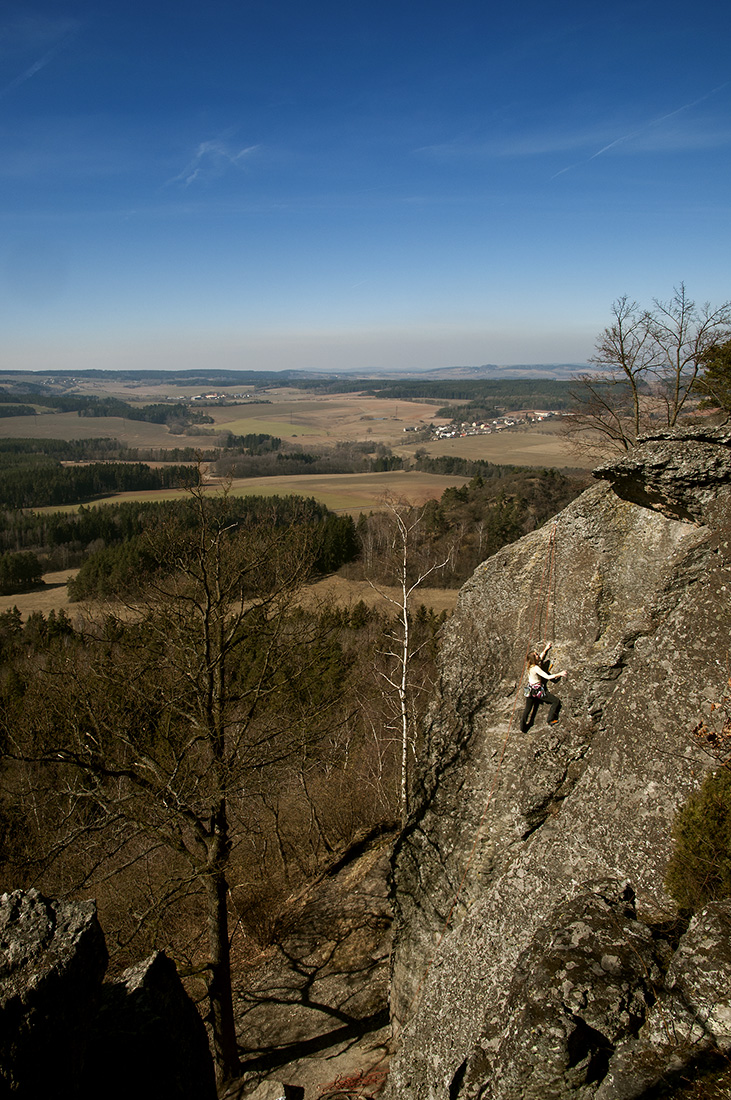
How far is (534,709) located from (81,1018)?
230 inches

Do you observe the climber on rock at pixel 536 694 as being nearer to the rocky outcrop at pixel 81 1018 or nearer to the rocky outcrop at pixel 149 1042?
the rocky outcrop at pixel 81 1018

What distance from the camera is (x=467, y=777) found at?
7512 mm

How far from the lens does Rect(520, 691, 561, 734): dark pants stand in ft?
22.7

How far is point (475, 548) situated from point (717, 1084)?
145ft

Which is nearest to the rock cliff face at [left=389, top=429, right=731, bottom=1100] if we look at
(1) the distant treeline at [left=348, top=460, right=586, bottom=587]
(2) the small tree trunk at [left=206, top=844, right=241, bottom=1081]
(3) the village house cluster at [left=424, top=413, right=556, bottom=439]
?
(2) the small tree trunk at [left=206, top=844, right=241, bottom=1081]

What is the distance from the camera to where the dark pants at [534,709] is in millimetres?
6926

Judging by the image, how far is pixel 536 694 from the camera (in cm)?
696

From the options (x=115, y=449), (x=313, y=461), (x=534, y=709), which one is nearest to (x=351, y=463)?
(x=313, y=461)

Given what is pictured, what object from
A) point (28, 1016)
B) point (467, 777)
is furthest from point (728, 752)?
point (28, 1016)

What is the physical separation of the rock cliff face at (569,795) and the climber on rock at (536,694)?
15 centimetres

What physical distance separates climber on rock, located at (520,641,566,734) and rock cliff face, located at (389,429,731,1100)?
0.15 meters

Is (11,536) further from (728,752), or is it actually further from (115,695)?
(728,752)

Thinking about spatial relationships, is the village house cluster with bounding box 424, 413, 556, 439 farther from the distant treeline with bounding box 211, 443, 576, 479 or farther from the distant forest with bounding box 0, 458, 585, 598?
the distant forest with bounding box 0, 458, 585, 598

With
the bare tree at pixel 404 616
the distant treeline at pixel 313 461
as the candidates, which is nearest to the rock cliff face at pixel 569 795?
the bare tree at pixel 404 616
